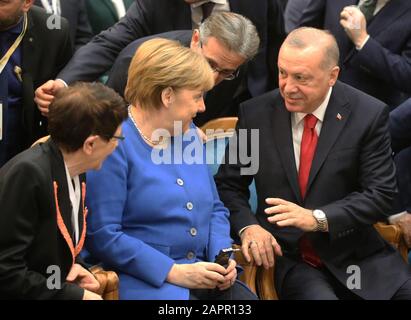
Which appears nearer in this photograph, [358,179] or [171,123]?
[171,123]

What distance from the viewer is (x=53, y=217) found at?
294 cm

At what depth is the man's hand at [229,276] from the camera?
333 cm

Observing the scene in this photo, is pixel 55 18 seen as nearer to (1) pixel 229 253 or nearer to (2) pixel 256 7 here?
(2) pixel 256 7

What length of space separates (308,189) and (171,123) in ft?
2.24

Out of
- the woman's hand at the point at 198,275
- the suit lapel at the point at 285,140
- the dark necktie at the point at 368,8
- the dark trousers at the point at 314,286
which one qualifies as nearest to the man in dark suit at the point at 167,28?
the dark necktie at the point at 368,8

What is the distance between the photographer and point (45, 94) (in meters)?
3.72

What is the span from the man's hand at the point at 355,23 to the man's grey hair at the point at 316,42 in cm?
62

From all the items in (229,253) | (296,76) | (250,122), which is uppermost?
(296,76)

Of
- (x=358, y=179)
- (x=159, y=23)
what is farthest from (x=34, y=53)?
(x=358, y=179)

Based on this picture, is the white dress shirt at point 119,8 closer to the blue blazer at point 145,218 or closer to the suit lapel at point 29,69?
the suit lapel at point 29,69

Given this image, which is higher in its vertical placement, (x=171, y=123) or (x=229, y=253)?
(x=171, y=123)

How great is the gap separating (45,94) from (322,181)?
4.04 ft

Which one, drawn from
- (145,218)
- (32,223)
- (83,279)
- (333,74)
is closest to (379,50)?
(333,74)

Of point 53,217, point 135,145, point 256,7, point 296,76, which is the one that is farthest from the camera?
point 256,7
